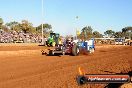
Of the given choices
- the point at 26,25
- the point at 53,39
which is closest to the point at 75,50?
the point at 53,39

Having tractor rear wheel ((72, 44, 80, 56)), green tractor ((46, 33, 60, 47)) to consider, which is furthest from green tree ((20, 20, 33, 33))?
tractor rear wheel ((72, 44, 80, 56))

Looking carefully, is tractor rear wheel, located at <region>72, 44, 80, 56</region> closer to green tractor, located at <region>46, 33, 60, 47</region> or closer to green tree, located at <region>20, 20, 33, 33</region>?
green tractor, located at <region>46, 33, 60, 47</region>

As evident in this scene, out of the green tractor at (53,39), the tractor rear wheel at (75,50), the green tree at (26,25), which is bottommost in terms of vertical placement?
the tractor rear wheel at (75,50)

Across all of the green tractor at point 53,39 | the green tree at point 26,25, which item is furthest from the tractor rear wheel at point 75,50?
the green tree at point 26,25

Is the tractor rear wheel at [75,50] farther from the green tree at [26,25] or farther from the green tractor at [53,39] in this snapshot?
the green tree at [26,25]

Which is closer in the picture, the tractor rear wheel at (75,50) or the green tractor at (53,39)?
the tractor rear wheel at (75,50)

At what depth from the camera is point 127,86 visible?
7203 mm

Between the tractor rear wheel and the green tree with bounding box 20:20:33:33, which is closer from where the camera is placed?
the tractor rear wheel

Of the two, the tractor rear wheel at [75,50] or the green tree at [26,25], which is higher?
the green tree at [26,25]

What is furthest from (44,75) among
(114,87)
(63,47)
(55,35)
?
(55,35)

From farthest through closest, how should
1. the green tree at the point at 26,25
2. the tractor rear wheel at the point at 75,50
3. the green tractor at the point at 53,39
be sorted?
the green tree at the point at 26,25 < the green tractor at the point at 53,39 < the tractor rear wheel at the point at 75,50

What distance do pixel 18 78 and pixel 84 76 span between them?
28.8 feet

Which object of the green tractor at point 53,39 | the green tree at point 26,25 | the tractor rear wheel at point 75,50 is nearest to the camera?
the tractor rear wheel at point 75,50

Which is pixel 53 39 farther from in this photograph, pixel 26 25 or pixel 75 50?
pixel 26 25
